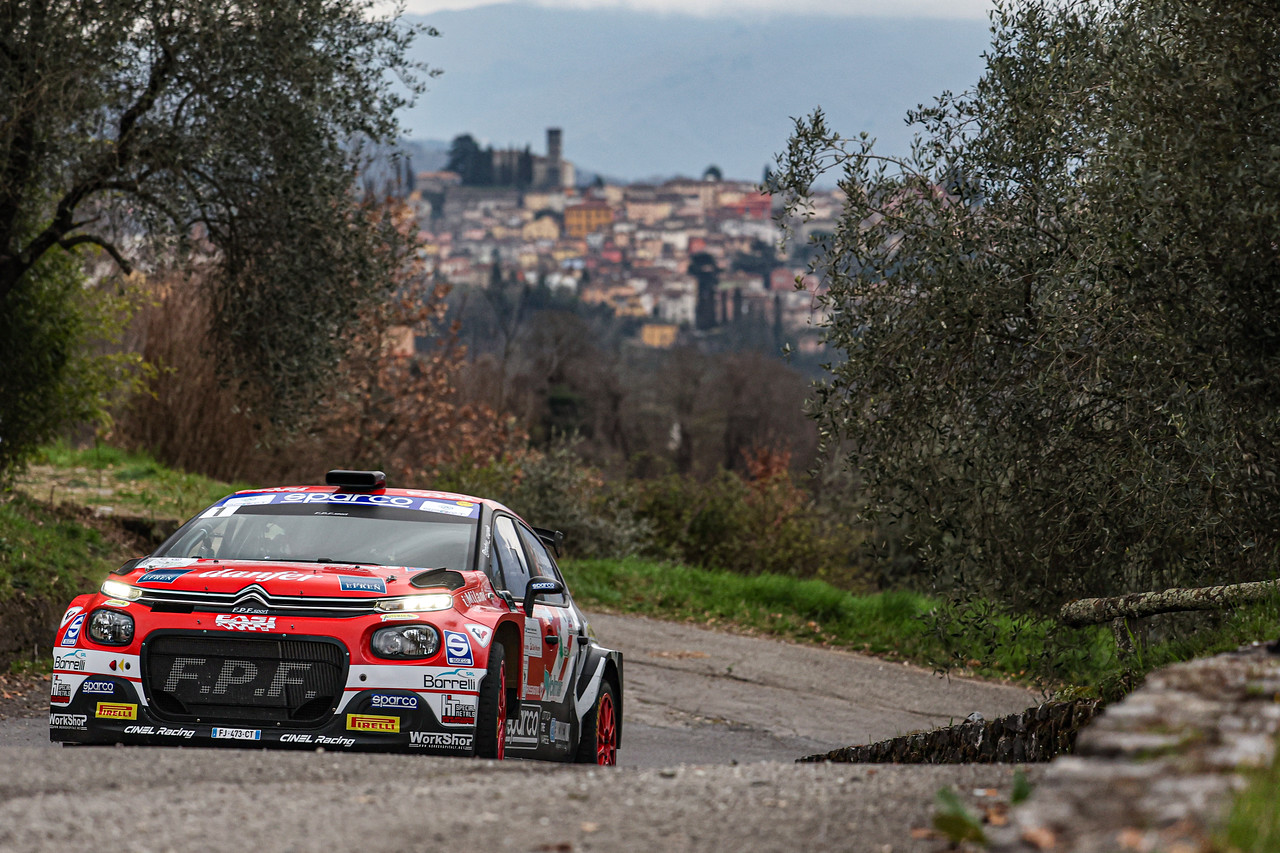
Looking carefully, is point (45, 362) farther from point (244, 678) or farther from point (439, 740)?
point (439, 740)

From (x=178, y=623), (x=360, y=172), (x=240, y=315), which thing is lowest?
(x=178, y=623)

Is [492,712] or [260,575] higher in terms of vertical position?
[260,575]

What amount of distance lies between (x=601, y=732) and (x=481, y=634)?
2298 millimetres

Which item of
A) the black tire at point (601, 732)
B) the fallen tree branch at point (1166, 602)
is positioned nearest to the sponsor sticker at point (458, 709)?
the black tire at point (601, 732)

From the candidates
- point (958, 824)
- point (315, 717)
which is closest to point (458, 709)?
point (315, 717)

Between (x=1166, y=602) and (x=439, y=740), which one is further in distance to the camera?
(x=1166, y=602)

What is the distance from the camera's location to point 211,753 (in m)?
5.59

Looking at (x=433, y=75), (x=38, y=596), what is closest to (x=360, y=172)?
(x=433, y=75)

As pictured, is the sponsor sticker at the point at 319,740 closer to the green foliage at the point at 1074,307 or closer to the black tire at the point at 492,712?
the black tire at the point at 492,712

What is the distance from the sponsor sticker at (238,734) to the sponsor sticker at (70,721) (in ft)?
2.12

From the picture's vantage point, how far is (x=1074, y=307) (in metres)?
8.43

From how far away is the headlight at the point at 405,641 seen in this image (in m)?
6.35

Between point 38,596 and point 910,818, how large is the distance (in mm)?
9380

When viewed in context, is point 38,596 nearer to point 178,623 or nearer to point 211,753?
point 178,623
